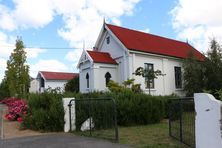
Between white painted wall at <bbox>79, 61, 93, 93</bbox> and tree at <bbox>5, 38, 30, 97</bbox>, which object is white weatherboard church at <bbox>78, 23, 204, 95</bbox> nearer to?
white painted wall at <bbox>79, 61, 93, 93</bbox>

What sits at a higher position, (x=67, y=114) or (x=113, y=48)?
(x=113, y=48)

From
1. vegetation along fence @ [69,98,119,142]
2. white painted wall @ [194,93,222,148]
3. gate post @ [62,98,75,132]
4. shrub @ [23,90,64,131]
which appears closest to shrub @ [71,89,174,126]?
vegetation along fence @ [69,98,119,142]

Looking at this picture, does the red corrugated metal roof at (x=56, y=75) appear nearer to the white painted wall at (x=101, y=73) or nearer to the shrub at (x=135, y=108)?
the white painted wall at (x=101, y=73)

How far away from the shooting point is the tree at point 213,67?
22844 millimetres

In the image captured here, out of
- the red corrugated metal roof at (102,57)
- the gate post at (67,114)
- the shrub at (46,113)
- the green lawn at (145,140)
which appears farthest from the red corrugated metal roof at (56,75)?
the green lawn at (145,140)

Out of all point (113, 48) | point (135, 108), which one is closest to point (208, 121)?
point (135, 108)

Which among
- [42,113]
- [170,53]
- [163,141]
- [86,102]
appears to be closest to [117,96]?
[86,102]

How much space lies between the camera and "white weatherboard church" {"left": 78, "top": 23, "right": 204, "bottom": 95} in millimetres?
22250

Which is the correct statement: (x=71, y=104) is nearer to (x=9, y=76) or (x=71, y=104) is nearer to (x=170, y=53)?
(x=170, y=53)

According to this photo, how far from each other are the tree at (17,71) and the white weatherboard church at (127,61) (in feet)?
27.6

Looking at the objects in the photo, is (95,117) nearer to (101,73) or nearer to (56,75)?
(101,73)

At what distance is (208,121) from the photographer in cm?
565

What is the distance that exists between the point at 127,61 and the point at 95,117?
11.4 m

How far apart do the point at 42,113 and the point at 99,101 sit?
2.95 metres
